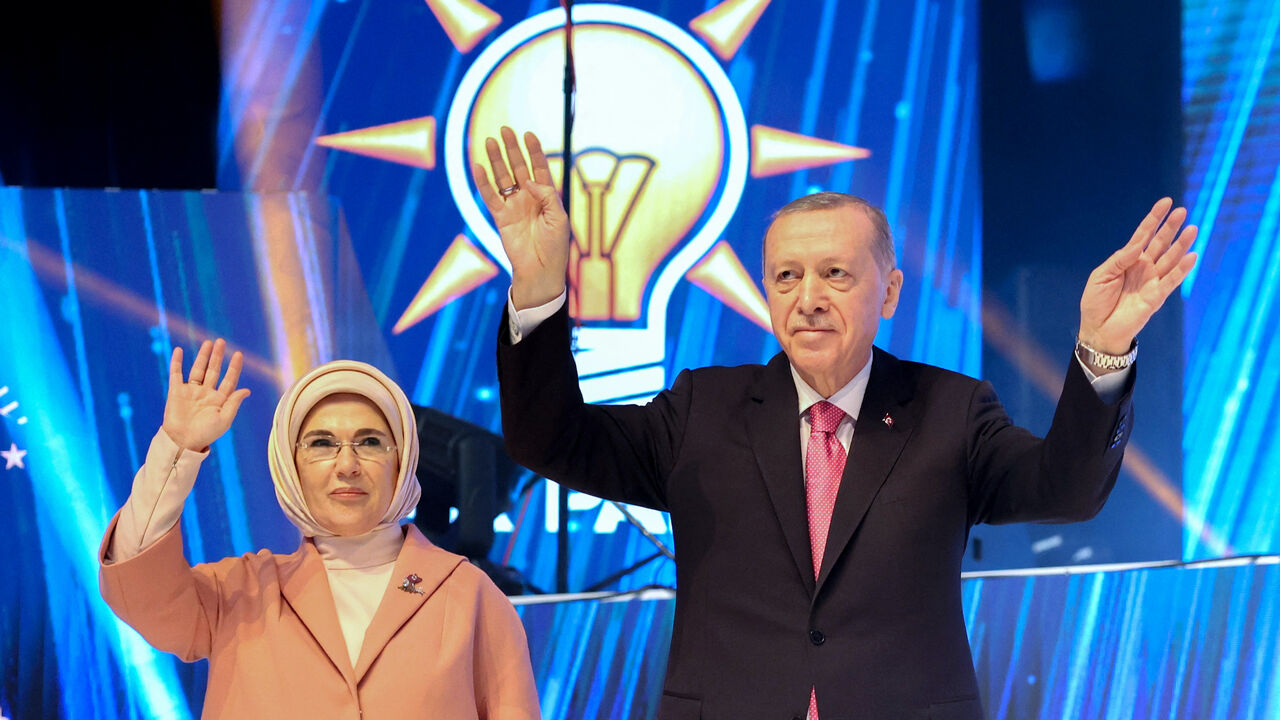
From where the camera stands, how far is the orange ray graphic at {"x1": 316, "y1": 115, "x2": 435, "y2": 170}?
12.0 feet

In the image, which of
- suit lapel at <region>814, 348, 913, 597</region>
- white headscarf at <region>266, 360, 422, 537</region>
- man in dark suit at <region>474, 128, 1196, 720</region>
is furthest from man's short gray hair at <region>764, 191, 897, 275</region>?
white headscarf at <region>266, 360, 422, 537</region>

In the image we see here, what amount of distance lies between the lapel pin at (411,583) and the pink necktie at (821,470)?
2.82 ft

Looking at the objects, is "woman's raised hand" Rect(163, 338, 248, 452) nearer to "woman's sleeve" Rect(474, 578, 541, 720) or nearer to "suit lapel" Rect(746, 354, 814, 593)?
"woman's sleeve" Rect(474, 578, 541, 720)

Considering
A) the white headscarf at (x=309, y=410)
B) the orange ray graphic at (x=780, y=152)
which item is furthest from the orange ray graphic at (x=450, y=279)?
the white headscarf at (x=309, y=410)

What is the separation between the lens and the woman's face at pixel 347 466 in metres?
2.30

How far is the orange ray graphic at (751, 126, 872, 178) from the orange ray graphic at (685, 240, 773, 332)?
297mm

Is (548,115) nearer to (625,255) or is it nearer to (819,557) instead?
(625,255)

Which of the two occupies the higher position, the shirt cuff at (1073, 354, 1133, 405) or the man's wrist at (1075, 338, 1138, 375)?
the man's wrist at (1075, 338, 1138, 375)

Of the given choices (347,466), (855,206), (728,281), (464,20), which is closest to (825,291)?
(855,206)

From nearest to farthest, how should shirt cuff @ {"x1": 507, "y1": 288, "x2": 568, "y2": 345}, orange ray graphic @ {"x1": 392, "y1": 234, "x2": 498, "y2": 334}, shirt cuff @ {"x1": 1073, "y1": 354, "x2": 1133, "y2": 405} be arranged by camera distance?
shirt cuff @ {"x1": 1073, "y1": 354, "x2": 1133, "y2": 405} < shirt cuff @ {"x1": 507, "y1": 288, "x2": 568, "y2": 345} < orange ray graphic @ {"x1": 392, "y1": 234, "x2": 498, "y2": 334}

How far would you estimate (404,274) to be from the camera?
3.64 meters

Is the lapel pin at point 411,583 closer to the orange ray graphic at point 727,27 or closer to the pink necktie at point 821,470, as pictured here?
the pink necktie at point 821,470

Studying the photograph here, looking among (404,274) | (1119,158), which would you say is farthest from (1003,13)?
(404,274)

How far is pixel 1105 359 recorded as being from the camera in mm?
1739
